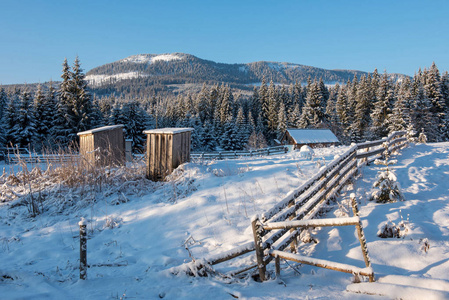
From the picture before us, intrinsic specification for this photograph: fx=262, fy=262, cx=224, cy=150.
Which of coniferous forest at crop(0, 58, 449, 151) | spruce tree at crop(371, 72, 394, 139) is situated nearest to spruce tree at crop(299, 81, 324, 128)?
coniferous forest at crop(0, 58, 449, 151)

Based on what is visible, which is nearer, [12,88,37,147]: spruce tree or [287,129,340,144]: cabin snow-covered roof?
[12,88,37,147]: spruce tree

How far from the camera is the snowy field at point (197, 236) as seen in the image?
12.5ft

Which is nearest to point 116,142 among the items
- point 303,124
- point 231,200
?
point 231,200

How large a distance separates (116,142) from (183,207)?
7857 mm

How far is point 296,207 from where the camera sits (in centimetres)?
509

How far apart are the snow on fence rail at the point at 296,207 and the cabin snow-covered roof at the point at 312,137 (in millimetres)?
26884

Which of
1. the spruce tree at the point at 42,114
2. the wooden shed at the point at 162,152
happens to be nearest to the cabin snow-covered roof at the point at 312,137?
the wooden shed at the point at 162,152

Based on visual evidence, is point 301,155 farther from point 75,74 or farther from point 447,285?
point 75,74

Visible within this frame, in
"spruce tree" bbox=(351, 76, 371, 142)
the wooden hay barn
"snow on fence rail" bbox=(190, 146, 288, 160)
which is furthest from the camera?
"spruce tree" bbox=(351, 76, 371, 142)

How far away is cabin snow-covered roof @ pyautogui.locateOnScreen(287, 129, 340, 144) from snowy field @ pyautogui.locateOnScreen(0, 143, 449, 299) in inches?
1025

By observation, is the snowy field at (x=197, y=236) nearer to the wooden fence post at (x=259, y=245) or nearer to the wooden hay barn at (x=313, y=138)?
the wooden fence post at (x=259, y=245)

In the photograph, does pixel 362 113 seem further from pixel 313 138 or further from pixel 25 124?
pixel 25 124

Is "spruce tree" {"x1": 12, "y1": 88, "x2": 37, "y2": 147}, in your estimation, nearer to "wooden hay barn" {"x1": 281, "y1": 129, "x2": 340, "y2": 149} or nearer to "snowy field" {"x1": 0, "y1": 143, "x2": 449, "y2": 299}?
"snowy field" {"x1": 0, "y1": 143, "x2": 449, "y2": 299}

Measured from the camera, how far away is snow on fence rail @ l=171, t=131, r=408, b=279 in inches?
164
